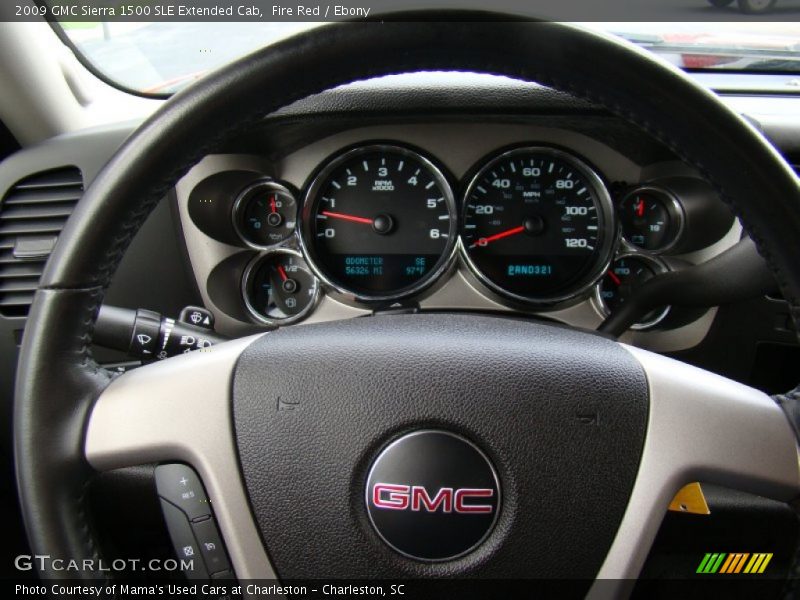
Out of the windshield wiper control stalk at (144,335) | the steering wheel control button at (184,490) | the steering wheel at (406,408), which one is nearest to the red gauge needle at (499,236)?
the windshield wiper control stalk at (144,335)

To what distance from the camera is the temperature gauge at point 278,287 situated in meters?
2.36

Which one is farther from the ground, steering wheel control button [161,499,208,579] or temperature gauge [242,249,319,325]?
steering wheel control button [161,499,208,579]

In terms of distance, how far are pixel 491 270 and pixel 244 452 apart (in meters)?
1.44

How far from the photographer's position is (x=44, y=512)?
3.07ft

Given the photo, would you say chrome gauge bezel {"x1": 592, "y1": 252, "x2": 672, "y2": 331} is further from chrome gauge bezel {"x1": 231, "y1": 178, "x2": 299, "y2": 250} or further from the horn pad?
the horn pad

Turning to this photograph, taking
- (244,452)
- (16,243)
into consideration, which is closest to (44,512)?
(244,452)

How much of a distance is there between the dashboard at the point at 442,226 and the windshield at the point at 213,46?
1.10ft

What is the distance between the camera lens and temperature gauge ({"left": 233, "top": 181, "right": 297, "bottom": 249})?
2.37 m

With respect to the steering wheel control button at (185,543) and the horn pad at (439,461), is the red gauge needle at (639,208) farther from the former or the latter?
the steering wheel control button at (185,543)

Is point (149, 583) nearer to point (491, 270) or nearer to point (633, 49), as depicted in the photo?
point (633, 49)

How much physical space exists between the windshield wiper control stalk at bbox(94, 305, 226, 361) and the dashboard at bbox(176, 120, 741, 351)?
0.76 meters

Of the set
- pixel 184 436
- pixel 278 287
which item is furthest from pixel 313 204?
pixel 184 436

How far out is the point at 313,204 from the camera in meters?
2.35

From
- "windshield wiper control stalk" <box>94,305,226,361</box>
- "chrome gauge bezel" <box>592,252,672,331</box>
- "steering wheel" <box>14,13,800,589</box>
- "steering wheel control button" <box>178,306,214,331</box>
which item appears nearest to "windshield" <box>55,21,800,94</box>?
"chrome gauge bezel" <box>592,252,672,331</box>
